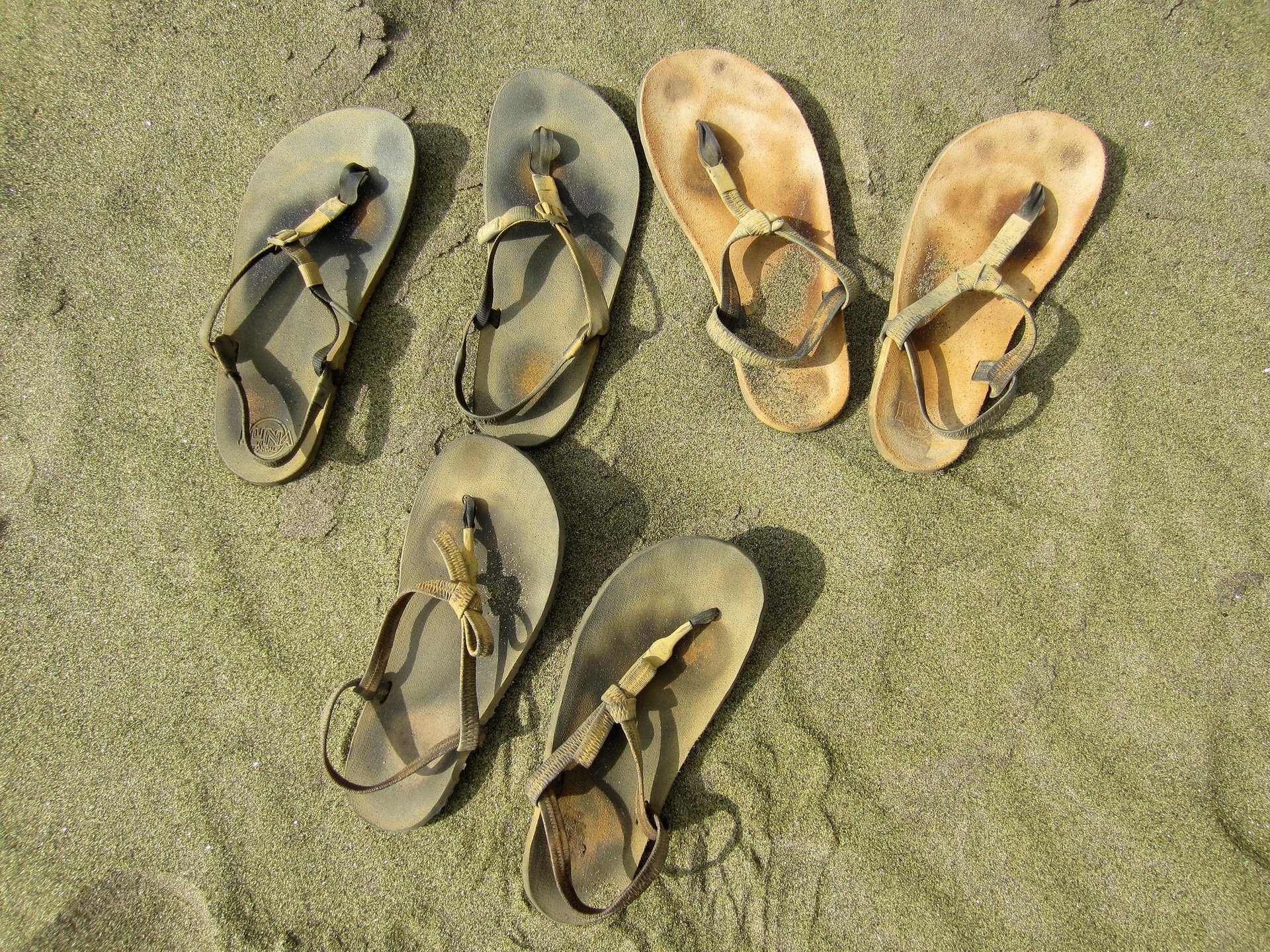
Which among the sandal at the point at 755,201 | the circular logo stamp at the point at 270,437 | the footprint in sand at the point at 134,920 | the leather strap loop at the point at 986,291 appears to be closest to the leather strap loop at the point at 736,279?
the sandal at the point at 755,201

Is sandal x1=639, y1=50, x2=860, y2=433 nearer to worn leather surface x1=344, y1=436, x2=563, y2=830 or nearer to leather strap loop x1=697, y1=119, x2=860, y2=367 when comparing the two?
leather strap loop x1=697, y1=119, x2=860, y2=367

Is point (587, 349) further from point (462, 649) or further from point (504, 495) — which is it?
point (462, 649)

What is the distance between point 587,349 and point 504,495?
0.39 metres

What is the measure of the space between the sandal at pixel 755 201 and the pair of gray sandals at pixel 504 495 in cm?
14

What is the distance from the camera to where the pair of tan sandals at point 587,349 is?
5.01 feet

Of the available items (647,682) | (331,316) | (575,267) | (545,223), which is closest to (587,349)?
(575,267)

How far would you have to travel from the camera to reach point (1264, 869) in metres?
1.41

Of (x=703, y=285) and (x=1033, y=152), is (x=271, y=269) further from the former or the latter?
(x=1033, y=152)

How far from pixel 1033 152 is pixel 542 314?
1189 mm

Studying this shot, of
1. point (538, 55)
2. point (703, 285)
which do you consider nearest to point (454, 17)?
point (538, 55)

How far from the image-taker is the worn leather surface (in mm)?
1561

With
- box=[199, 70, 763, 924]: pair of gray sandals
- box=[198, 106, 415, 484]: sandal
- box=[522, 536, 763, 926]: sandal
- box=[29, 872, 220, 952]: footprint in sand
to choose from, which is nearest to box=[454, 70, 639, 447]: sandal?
box=[199, 70, 763, 924]: pair of gray sandals

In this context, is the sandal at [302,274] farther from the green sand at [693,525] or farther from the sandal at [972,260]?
the sandal at [972,260]

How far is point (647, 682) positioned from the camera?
1489 millimetres
